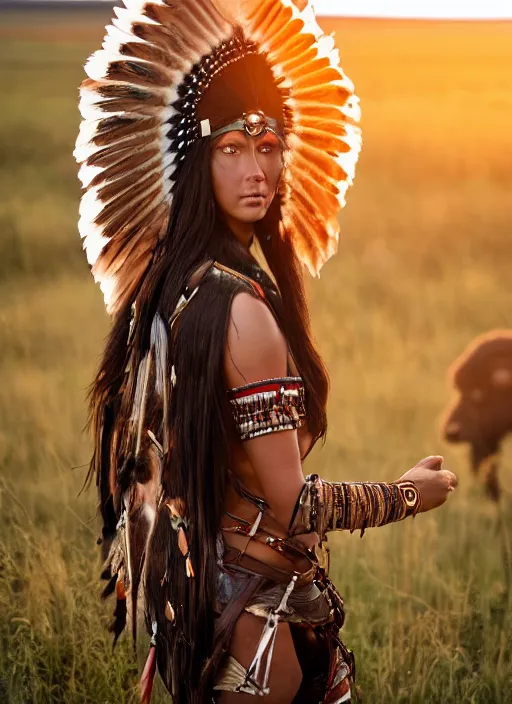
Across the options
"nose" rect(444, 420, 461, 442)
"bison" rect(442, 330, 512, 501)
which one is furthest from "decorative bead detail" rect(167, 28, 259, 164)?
"nose" rect(444, 420, 461, 442)

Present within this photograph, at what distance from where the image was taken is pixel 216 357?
1903 mm

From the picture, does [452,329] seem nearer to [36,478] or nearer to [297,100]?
[36,478]

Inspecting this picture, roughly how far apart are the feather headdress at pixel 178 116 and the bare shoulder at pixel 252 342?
35cm

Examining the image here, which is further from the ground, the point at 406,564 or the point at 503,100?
the point at 503,100

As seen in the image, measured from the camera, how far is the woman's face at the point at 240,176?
202 cm

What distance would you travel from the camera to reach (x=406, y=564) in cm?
371

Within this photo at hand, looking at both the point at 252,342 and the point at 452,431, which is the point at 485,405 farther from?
the point at 252,342

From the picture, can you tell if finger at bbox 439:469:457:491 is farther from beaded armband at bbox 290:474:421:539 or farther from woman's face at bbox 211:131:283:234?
woman's face at bbox 211:131:283:234

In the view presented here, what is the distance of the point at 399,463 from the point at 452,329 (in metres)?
0.56

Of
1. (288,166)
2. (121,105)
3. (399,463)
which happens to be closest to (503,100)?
(399,463)

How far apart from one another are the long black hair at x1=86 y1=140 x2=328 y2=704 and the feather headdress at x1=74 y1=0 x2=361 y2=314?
9 cm

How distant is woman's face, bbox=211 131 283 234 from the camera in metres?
2.02

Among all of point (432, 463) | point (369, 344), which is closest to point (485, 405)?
point (369, 344)

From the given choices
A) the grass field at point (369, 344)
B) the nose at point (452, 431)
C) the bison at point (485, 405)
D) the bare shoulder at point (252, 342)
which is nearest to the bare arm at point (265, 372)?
the bare shoulder at point (252, 342)
